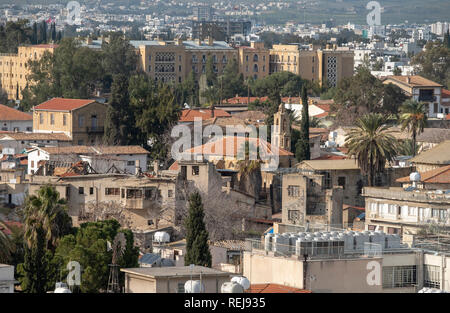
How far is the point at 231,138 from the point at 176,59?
251ft

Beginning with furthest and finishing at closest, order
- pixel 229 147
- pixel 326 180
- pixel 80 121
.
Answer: pixel 80 121 < pixel 229 147 < pixel 326 180

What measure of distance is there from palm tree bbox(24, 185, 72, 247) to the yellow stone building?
270 feet

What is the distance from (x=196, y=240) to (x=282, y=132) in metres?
27.4

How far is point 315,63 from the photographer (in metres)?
141

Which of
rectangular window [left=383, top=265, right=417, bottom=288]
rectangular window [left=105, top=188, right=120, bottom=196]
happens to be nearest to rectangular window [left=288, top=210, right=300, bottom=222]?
rectangular window [left=105, top=188, right=120, bottom=196]

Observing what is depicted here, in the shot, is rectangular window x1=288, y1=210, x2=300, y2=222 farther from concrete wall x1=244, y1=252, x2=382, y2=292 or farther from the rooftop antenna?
concrete wall x1=244, y1=252, x2=382, y2=292

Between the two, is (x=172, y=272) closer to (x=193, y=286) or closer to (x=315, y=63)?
(x=193, y=286)

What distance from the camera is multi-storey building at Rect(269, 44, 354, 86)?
140125 mm

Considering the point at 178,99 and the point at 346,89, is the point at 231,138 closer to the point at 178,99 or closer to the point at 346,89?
the point at 346,89

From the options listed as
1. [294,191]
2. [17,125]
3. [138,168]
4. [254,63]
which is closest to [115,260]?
[294,191]

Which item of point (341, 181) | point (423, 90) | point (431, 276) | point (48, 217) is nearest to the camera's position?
point (431, 276)

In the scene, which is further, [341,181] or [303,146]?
[303,146]

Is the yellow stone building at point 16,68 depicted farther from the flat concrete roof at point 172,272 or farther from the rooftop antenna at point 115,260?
the flat concrete roof at point 172,272

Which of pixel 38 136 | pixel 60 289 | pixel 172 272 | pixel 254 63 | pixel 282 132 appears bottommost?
pixel 254 63
